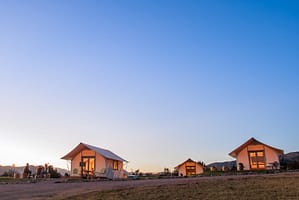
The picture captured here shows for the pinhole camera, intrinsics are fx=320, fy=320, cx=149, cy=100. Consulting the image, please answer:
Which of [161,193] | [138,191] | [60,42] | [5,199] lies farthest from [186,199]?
[60,42]

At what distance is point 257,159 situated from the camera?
3127cm

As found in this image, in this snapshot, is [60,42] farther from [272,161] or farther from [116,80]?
[272,161]

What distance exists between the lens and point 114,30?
56.4 ft

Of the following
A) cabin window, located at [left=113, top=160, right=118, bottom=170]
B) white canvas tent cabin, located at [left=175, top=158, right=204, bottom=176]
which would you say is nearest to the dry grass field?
cabin window, located at [left=113, top=160, right=118, bottom=170]

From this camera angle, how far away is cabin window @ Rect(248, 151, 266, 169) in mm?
31000

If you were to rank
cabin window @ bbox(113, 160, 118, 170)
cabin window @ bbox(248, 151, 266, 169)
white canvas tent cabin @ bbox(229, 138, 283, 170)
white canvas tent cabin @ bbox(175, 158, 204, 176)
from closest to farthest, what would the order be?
1. white canvas tent cabin @ bbox(229, 138, 283, 170)
2. cabin window @ bbox(248, 151, 266, 169)
3. cabin window @ bbox(113, 160, 118, 170)
4. white canvas tent cabin @ bbox(175, 158, 204, 176)

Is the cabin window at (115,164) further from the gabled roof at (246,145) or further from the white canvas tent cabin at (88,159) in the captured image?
the gabled roof at (246,145)

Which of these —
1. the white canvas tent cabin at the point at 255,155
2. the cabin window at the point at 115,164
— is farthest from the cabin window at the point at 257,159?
the cabin window at the point at 115,164

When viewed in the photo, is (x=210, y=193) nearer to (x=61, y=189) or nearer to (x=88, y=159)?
(x=61, y=189)

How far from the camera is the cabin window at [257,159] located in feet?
102

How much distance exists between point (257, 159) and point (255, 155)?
0.42 m

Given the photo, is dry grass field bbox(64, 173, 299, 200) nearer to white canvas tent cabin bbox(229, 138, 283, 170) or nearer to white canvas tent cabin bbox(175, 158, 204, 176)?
white canvas tent cabin bbox(229, 138, 283, 170)

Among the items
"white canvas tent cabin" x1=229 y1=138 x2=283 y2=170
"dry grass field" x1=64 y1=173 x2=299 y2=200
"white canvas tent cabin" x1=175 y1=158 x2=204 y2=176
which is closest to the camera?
"dry grass field" x1=64 y1=173 x2=299 y2=200

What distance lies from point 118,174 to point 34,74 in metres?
17.9
